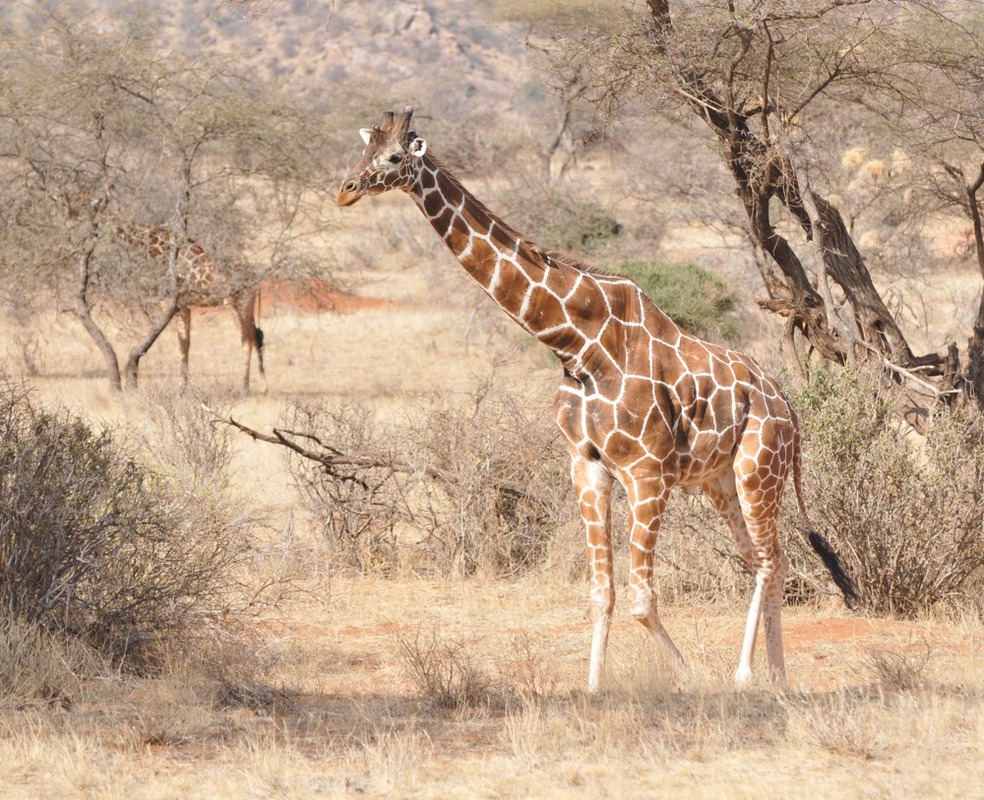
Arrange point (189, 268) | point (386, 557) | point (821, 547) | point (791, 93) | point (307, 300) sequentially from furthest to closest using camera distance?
point (307, 300), point (189, 268), point (791, 93), point (386, 557), point (821, 547)

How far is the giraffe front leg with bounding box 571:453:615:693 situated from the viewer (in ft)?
23.2

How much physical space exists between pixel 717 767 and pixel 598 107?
6613 mm

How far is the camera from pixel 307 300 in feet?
85.5

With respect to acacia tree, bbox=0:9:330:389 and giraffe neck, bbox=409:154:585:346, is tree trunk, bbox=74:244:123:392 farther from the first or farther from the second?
giraffe neck, bbox=409:154:585:346

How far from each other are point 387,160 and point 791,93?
18.4ft

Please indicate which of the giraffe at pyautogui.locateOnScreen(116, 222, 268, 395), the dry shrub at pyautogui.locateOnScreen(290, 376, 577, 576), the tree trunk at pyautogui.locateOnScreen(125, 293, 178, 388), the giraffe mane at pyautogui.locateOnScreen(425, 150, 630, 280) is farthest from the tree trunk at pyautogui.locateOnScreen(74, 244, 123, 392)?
the giraffe mane at pyautogui.locateOnScreen(425, 150, 630, 280)

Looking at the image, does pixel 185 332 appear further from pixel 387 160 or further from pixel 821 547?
pixel 387 160

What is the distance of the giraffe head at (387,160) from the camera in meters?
6.60

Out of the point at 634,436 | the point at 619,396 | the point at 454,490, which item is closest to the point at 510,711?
the point at 634,436

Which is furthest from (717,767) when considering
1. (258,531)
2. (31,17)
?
(31,17)

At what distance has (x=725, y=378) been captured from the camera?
739 cm

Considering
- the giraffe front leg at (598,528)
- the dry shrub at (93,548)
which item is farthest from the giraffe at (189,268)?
the giraffe front leg at (598,528)

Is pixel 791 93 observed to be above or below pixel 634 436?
above

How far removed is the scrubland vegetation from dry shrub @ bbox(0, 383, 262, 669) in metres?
0.02
